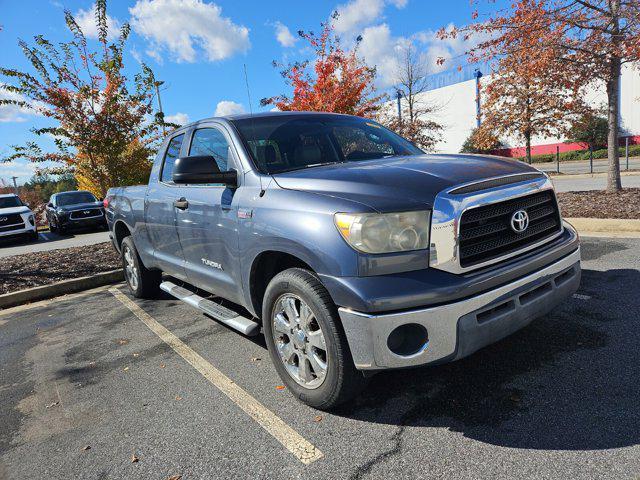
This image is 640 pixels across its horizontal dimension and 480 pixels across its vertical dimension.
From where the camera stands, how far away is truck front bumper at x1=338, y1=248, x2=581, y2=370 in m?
2.27

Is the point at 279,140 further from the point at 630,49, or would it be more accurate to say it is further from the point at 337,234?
the point at 630,49

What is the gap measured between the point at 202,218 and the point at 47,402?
5.83 feet

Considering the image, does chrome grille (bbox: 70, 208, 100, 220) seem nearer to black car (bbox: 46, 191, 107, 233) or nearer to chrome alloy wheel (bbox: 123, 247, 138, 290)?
black car (bbox: 46, 191, 107, 233)

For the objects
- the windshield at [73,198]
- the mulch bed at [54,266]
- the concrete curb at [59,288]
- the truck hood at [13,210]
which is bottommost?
the concrete curb at [59,288]

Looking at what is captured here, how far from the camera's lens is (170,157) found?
184 inches

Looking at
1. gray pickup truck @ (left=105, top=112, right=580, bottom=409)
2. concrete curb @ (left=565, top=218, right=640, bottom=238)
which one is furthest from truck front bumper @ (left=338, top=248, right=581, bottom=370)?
concrete curb @ (left=565, top=218, right=640, bottom=238)

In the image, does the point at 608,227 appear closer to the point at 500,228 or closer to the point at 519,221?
the point at 519,221

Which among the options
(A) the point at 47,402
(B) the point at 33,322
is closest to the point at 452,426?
(A) the point at 47,402

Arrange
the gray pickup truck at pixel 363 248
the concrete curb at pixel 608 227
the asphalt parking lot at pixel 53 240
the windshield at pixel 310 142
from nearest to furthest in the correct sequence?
the gray pickup truck at pixel 363 248 → the windshield at pixel 310 142 → the concrete curb at pixel 608 227 → the asphalt parking lot at pixel 53 240

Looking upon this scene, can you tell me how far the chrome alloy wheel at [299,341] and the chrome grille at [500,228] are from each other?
0.96 meters

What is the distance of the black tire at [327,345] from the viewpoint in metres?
2.46

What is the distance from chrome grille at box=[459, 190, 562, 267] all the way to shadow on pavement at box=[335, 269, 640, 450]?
86 centimetres

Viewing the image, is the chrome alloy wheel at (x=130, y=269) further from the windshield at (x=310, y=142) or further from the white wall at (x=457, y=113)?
the white wall at (x=457, y=113)

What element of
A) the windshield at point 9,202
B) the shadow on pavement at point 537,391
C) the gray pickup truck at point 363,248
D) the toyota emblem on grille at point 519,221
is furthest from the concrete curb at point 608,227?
the windshield at point 9,202
